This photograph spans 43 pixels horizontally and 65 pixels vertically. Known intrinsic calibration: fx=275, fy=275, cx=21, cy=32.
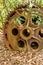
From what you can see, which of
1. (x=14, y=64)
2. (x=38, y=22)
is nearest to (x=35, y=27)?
(x=38, y=22)

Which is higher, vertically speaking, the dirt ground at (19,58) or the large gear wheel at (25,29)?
the large gear wheel at (25,29)

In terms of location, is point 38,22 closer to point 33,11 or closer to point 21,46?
point 33,11

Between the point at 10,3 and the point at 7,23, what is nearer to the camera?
the point at 7,23

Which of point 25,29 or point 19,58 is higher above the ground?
point 25,29
